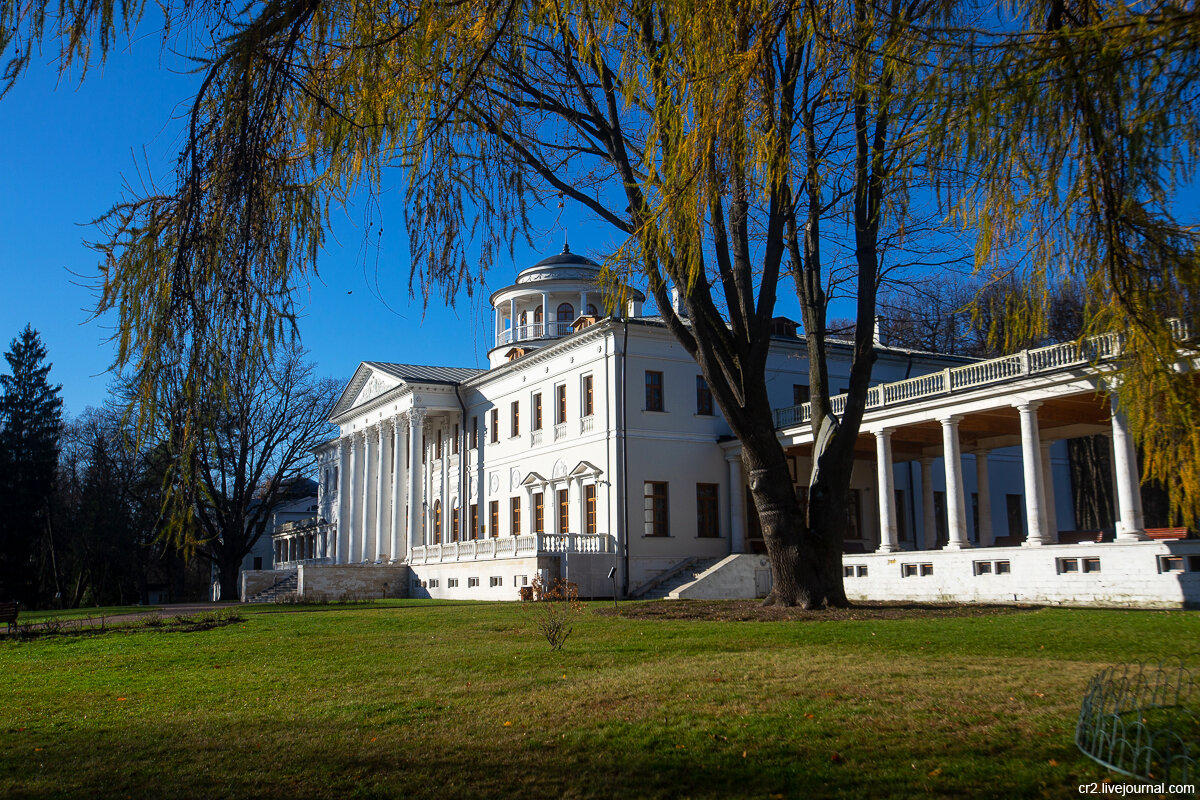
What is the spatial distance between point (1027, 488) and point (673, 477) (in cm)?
1307

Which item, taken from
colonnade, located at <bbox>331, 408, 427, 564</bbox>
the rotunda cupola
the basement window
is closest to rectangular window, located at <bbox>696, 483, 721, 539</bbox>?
the rotunda cupola

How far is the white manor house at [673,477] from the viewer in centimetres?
2420

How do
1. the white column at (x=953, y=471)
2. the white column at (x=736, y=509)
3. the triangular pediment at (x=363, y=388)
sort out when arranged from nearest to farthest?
the white column at (x=953, y=471), the white column at (x=736, y=509), the triangular pediment at (x=363, y=388)

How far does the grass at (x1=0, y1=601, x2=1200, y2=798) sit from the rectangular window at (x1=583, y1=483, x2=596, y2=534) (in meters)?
21.8

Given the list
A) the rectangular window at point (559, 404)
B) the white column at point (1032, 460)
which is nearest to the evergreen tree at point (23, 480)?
the rectangular window at point (559, 404)

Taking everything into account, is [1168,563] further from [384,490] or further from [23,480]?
[23,480]

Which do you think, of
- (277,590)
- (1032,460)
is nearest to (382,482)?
(277,590)

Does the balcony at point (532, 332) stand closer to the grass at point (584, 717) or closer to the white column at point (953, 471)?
the white column at point (953, 471)

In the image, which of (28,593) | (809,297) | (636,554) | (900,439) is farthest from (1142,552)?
(28,593)

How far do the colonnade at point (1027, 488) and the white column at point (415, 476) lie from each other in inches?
900

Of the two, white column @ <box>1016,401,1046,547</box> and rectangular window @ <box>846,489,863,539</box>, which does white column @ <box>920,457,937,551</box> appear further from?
white column @ <box>1016,401,1046,547</box>

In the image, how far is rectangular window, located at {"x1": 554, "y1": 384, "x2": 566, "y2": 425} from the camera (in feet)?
123

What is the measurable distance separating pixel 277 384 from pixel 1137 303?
187 inches
